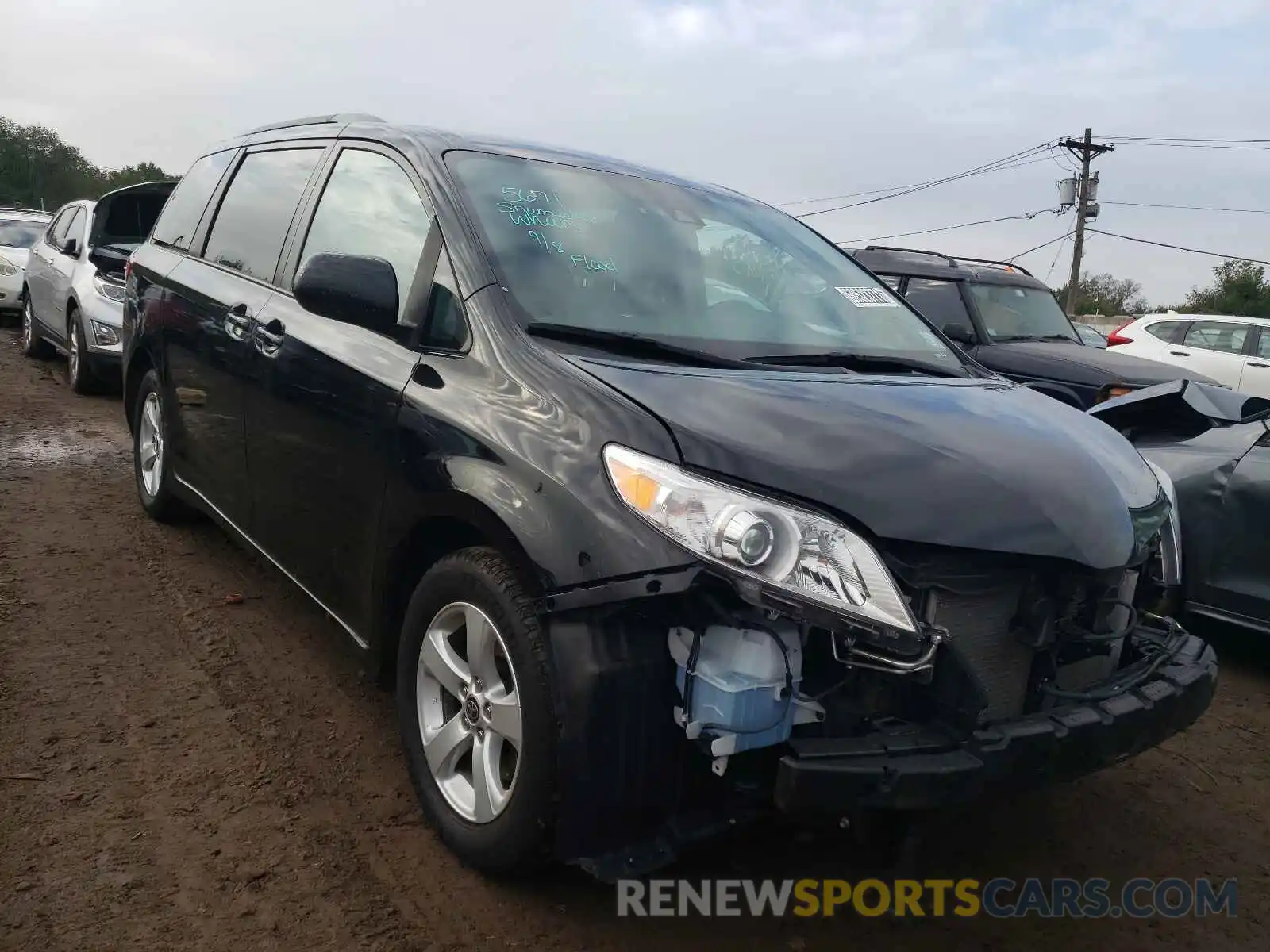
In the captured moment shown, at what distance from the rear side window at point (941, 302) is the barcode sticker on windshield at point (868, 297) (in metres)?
5.14

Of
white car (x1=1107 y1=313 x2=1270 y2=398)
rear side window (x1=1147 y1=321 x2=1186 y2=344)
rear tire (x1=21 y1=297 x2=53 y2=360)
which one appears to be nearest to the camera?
rear tire (x1=21 y1=297 x2=53 y2=360)

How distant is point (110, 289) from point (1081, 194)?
3154 centimetres

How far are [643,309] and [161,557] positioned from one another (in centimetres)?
Answer: 308

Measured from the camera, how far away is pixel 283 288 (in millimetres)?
3557

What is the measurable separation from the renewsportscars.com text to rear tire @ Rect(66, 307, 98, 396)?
823 centimetres

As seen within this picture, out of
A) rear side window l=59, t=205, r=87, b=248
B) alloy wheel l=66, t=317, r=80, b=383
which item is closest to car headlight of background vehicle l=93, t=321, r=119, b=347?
alloy wheel l=66, t=317, r=80, b=383

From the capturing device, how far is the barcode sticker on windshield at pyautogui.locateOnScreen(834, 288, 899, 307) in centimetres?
343

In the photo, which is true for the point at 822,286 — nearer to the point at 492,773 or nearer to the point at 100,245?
the point at 492,773

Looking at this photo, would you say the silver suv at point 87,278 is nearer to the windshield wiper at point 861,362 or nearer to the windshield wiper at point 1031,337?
the windshield wiper at point 861,362

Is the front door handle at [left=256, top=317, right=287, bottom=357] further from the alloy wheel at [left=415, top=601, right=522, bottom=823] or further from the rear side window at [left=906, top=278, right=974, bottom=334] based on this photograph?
the rear side window at [left=906, top=278, right=974, bottom=334]

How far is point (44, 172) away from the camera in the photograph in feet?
263

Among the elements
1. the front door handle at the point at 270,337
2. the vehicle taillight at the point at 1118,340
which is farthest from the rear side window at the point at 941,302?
the front door handle at the point at 270,337

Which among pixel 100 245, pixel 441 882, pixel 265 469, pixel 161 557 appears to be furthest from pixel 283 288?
pixel 100 245

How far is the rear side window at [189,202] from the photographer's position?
4.69 m
